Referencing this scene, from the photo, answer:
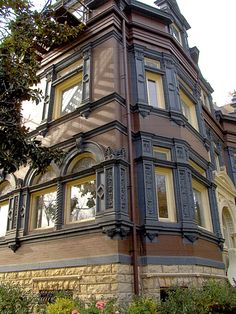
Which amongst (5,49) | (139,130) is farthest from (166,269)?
(5,49)

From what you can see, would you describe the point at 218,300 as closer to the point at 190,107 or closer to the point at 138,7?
the point at 190,107

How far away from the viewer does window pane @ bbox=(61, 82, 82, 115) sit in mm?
10719

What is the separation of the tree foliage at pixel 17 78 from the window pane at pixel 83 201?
1282mm

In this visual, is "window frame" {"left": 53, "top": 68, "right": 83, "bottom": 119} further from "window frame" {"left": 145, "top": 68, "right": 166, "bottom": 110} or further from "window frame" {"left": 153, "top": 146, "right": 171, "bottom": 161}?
"window frame" {"left": 153, "top": 146, "right": 171, "bottom": 161}

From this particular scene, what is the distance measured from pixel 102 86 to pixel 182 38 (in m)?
6.67

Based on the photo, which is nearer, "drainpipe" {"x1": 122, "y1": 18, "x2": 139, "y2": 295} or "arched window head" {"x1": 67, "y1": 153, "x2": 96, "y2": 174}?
"drainpipe" {"x1": 122, "y1": 18, "x2": 139, "y2": 295}

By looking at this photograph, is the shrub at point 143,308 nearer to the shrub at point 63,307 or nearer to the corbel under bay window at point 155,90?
the shrub at point 63,307

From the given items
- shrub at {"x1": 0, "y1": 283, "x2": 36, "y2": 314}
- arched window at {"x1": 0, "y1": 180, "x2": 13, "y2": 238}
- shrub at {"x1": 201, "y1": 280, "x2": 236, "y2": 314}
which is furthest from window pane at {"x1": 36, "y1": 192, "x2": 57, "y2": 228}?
shrub at {"x1": 201, "y1": 280, "x2": 236, "y2": 314}

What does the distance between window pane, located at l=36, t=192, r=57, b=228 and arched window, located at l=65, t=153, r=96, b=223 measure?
0.73 metres

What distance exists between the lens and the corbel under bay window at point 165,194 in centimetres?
873

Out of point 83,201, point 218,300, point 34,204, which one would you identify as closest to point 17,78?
point 83,201

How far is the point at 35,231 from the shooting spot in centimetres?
948

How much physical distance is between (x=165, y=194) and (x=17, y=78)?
511 cm

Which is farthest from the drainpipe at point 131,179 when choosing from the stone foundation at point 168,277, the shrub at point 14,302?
the shrub at point 14,302
